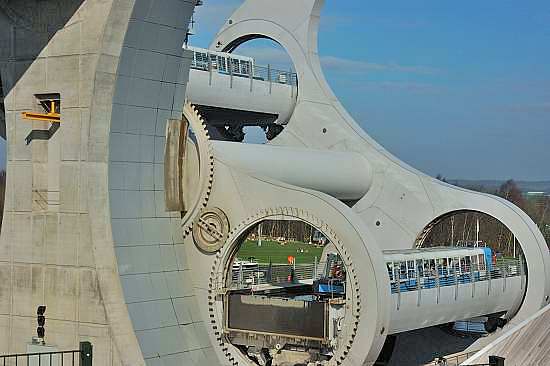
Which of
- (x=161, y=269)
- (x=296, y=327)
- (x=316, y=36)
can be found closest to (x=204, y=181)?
(x=161, y=269)

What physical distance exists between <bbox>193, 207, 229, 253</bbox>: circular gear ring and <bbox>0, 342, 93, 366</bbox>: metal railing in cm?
312

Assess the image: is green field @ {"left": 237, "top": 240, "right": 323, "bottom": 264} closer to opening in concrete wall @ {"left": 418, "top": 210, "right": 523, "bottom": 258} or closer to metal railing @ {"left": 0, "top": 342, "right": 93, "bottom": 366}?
opening in concrete wall @ {"left": 418, "top": 210, "right": 523, "bottom": 258}

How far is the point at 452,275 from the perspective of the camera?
826 inches

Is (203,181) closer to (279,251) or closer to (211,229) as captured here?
(211,229)

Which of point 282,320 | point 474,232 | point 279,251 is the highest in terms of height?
point 474,232

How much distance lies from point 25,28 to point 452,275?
10265 millimetres

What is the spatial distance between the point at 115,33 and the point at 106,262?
4018mm

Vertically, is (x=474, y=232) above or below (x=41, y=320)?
above

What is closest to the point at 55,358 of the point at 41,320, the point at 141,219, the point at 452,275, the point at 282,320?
the point at 41,320

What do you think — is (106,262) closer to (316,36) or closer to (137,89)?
(137,89)

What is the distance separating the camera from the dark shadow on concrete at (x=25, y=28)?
677 inches

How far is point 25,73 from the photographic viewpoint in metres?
17.7

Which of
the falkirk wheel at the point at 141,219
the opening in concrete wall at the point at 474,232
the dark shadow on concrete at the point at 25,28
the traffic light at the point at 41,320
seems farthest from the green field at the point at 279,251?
the dark shadow on concrete at the point at 25,28

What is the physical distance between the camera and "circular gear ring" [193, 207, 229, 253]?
18.8 m
